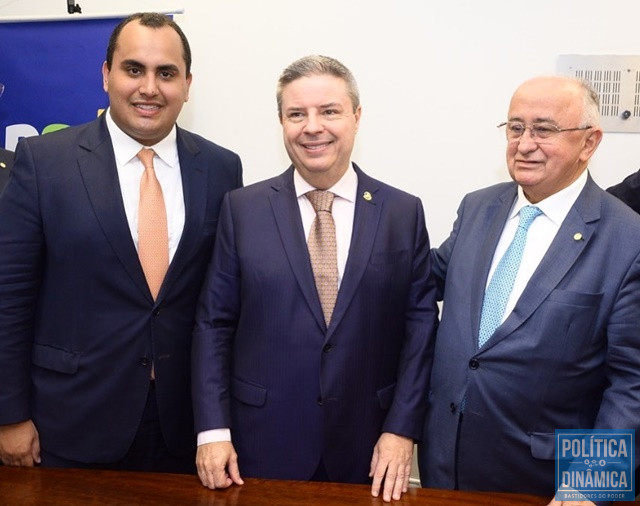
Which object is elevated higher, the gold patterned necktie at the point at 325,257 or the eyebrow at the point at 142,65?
the eyebrow at the point at 142,65

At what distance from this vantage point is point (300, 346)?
209cm

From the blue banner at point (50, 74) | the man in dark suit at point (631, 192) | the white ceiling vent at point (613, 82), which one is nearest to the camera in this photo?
the man in dark suit at point (631, 192)

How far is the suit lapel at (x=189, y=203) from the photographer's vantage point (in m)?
2.24

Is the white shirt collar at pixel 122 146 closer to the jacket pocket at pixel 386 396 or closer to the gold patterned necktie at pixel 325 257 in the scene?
the gold patterned necktie at pixel 325 257

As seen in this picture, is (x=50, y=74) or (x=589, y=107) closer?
(x=589, y=107)

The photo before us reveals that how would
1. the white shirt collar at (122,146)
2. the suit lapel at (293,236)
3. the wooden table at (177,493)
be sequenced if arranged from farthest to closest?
the white shirt collar at (122,146), the suit lapel at (293,236), the wooden table at (177,493)

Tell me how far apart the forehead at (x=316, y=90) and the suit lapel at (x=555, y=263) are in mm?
756

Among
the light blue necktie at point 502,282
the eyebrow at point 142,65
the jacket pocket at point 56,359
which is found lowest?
the jacket pocket at point 56,359

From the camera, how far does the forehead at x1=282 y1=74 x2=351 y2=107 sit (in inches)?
83.3

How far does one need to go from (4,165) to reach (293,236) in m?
A: 1.31

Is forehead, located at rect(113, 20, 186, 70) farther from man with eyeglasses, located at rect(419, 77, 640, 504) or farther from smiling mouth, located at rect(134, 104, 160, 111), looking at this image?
man with eyeglasses, located at rect(419, 77, 640, 504)

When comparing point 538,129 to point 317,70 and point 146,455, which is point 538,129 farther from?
point 146,455

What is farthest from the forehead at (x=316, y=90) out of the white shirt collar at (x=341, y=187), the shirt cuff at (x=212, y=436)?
the shirt cuff at (x=212, y=436)

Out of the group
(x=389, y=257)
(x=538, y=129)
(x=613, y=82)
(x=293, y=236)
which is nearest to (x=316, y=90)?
(x=293, y=236)
